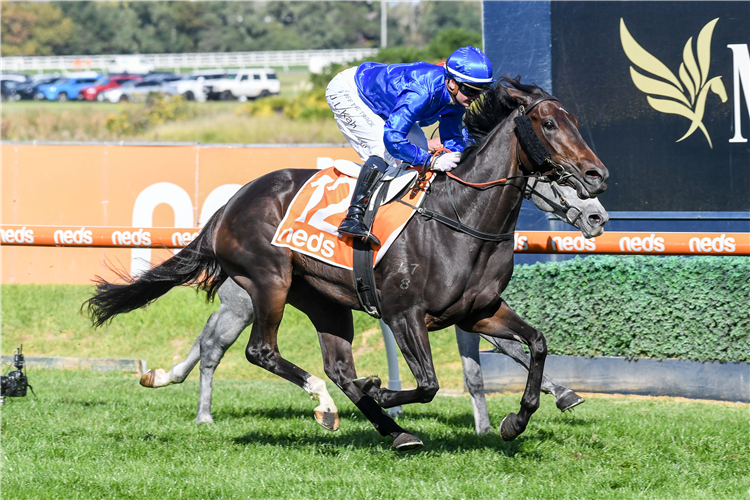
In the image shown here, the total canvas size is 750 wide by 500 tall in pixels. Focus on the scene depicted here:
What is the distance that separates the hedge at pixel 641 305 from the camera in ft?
23.7

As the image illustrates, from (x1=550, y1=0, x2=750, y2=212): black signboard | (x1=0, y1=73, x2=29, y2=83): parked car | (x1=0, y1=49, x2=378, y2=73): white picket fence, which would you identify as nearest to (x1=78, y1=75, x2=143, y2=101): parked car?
(x1=0, y1=73, x2=29, y2=83): parked car

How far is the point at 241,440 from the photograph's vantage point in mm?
5512

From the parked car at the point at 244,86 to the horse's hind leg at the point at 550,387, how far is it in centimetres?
3505

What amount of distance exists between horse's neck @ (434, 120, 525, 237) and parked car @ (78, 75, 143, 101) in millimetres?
36991

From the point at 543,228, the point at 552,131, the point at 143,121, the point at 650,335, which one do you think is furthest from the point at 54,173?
the point at 143,121

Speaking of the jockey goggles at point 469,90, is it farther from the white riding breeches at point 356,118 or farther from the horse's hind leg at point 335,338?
the horse's hind leg at point 335,338

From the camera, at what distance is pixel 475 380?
580cm

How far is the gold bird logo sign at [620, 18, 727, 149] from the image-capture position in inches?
329

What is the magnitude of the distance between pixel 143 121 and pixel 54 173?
1825 cm

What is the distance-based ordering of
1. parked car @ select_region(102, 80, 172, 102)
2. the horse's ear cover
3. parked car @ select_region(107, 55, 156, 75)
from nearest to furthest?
the horse's ear cover → parked car @ select_region(102, 80, 172, 102) → parked car @ select_region(107, 55, 156, 75)

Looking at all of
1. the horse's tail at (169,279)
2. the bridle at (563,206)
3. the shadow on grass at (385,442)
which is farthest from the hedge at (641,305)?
the horse's tail at (169,279)

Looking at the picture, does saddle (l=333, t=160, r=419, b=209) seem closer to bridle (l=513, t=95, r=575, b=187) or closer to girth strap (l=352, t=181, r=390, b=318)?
girth strap (l=352, t=181, r=390, b=318)

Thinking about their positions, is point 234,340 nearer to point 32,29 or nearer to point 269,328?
point 269,328

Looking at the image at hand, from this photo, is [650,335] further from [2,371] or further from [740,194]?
[2,371]
